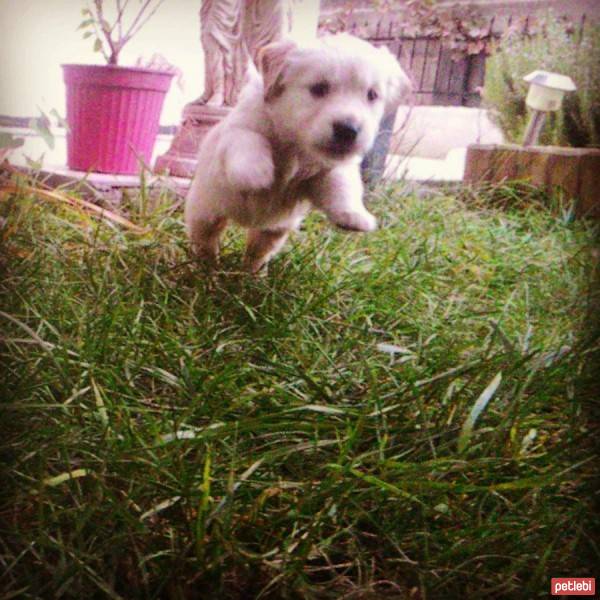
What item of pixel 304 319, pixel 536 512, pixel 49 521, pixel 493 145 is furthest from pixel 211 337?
pixel 493 145

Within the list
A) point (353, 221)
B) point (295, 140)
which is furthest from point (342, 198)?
point (295, 140)

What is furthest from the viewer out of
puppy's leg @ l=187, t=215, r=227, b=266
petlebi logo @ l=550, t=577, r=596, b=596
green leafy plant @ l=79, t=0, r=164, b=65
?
puppy's leg @ l=187, t=215, r=227, b=266

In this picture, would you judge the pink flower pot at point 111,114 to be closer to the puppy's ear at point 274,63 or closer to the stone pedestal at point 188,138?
the stone pedestal at point 188,138

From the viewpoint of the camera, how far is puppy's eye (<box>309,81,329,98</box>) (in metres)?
1.21

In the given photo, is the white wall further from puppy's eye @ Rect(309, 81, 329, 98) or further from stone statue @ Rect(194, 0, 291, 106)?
puppy's eye @ Rect(309, 81, 329, 98)

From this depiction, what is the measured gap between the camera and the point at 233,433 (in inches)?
36.1

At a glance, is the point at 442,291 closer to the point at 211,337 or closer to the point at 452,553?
the point at 211,337

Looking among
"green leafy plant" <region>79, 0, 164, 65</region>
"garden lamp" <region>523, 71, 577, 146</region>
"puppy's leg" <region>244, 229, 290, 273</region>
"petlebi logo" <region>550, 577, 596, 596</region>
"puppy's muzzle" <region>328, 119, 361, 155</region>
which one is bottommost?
"petlebi logo" <region>550, 577, 596, 596</region>

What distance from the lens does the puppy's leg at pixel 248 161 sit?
1270 millimetres

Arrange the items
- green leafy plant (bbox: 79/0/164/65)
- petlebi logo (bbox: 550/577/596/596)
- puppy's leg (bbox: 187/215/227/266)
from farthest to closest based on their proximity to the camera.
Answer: puppy's leg (bbox: 187/215/227/266) → green leafy plant (bbox: 79/0/164/65) → petlebi logo (bbox: 550/577/596/596)

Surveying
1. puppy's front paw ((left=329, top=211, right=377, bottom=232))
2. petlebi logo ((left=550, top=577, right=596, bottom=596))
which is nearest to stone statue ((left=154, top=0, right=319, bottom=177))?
puppy's front paw ((left=329, top=211, right=377, bottom=232))

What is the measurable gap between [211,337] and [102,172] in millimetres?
652

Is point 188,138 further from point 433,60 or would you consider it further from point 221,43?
point 433,60

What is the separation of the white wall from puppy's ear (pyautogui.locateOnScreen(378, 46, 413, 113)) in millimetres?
343
